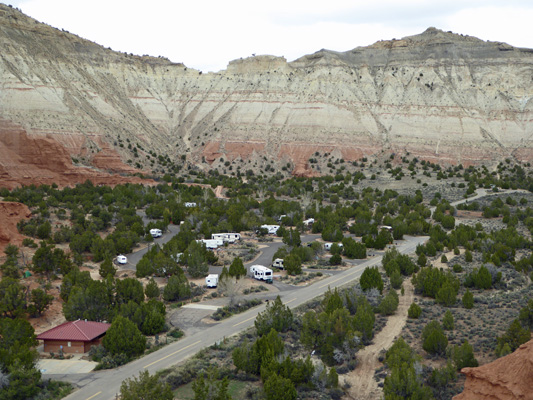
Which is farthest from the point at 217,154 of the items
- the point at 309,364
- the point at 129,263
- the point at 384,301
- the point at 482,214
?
the point at 309,364

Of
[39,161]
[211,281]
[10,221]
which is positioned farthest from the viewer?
[39,161]

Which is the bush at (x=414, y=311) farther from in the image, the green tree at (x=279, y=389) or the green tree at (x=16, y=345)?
the green tree at (x=16, y=345)

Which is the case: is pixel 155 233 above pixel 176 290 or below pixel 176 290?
below

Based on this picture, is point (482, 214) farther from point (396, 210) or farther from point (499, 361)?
point (499, 361)

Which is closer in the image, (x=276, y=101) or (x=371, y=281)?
(x=371, y=281)

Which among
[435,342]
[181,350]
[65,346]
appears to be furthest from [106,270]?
[435,342]

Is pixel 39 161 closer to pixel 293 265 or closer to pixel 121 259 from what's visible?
pixel 121 259

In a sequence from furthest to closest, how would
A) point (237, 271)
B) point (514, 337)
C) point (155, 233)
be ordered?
point (155, 233)
point (237, 271)
point (514, 337)
